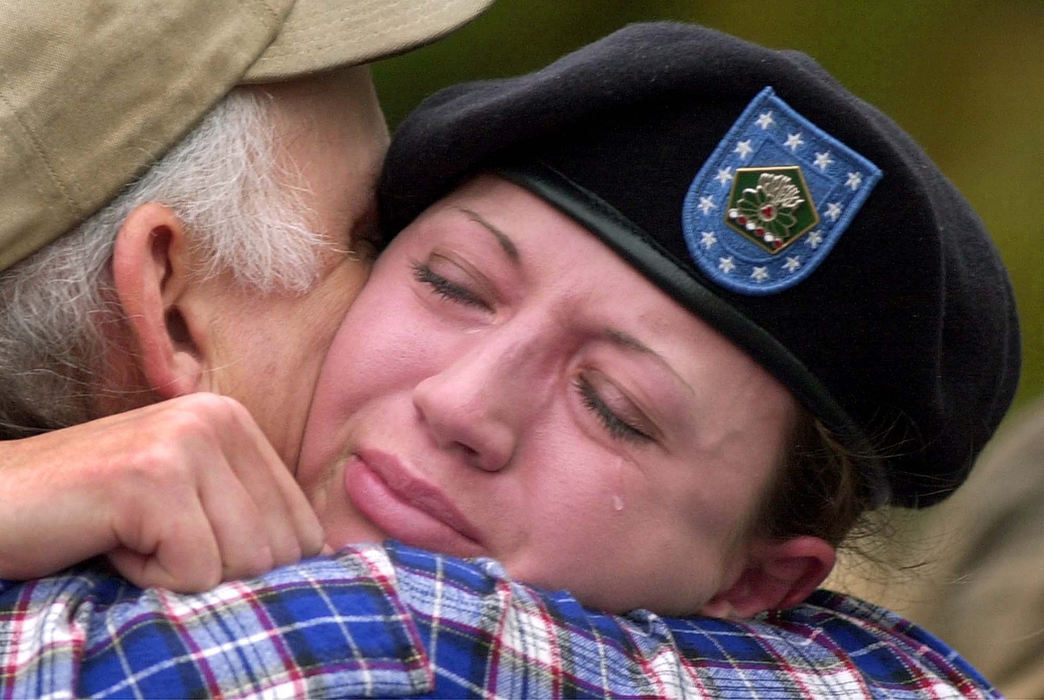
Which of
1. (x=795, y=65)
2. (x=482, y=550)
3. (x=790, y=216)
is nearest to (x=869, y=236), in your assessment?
(x=790, y=216)

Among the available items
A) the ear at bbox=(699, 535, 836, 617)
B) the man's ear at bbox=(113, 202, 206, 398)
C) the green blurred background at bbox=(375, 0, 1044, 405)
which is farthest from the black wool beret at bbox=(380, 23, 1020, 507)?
the green blurred background at bbox=(375, 0, 1044, 405)

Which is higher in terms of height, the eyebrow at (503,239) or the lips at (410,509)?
the eyebrow at (503,239)

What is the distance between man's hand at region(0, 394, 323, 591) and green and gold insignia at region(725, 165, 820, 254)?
2.63 feet

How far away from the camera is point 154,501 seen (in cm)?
156

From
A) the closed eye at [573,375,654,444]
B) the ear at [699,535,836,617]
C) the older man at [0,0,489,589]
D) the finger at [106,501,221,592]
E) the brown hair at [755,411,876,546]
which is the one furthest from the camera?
the ear at [699,535,836,617]

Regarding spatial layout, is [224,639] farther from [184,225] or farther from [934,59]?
[934,59]

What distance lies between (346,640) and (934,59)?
4826 millimetres

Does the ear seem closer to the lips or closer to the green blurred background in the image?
the lips

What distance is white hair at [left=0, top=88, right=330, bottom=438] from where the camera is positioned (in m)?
1.90

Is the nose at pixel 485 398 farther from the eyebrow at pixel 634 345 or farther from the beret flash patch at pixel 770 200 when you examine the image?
the beret flash patch at pixel 770 200

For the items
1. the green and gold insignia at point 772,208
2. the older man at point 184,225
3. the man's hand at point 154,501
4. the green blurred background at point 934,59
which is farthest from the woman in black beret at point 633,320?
the green blurred background at point 934,59

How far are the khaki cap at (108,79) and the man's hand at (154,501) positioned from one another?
15.2 inches

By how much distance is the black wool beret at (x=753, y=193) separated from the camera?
1938mm

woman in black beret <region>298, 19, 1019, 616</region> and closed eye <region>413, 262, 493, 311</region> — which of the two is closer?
woman in black beret <region>298, 19, 1019, 616</region>
